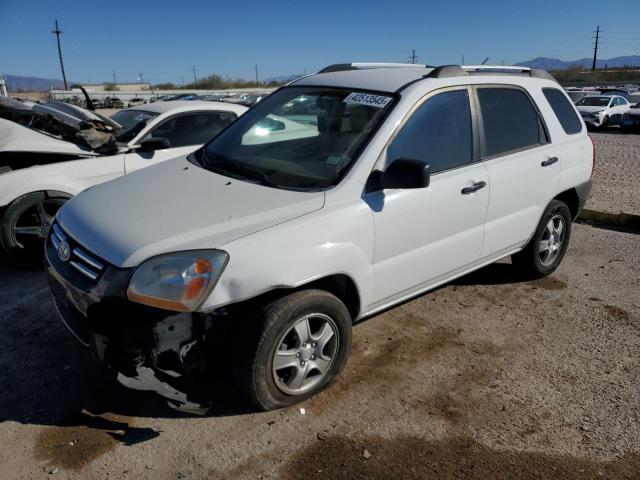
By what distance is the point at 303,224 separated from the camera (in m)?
2.65

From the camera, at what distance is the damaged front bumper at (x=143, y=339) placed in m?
2.40

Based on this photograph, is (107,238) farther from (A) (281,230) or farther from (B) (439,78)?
(B) (439,78)

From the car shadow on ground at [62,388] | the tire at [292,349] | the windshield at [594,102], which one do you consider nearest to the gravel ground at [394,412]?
the car shadow on ground at [62,388]

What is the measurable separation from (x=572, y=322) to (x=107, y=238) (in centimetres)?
343

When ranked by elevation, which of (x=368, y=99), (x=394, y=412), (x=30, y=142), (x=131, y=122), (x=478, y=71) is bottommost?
(x=394, y=412)

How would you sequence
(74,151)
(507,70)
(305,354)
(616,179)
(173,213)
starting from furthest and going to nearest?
(616,179) < (74,151) < (507,70) < (305,354) < (173,213)

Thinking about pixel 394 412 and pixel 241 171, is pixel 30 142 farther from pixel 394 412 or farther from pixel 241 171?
pixel 394 412

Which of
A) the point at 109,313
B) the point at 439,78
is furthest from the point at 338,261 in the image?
the point at 439,78

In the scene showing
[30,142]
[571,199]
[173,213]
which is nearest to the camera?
[173,213]

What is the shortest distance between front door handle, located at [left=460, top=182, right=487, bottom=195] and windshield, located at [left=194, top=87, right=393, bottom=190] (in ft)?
2.61

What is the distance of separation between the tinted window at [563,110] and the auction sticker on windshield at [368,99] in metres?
1.92

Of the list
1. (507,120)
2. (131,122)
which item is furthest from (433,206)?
(131,122)

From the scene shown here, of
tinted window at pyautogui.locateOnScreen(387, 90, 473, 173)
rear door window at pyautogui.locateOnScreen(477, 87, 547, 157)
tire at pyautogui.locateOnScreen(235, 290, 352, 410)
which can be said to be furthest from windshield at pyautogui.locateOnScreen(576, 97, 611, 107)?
Result: tire at pyautogui.locateOnScreen(235, 290, 352, 410)

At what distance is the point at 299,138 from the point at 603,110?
23.1m
